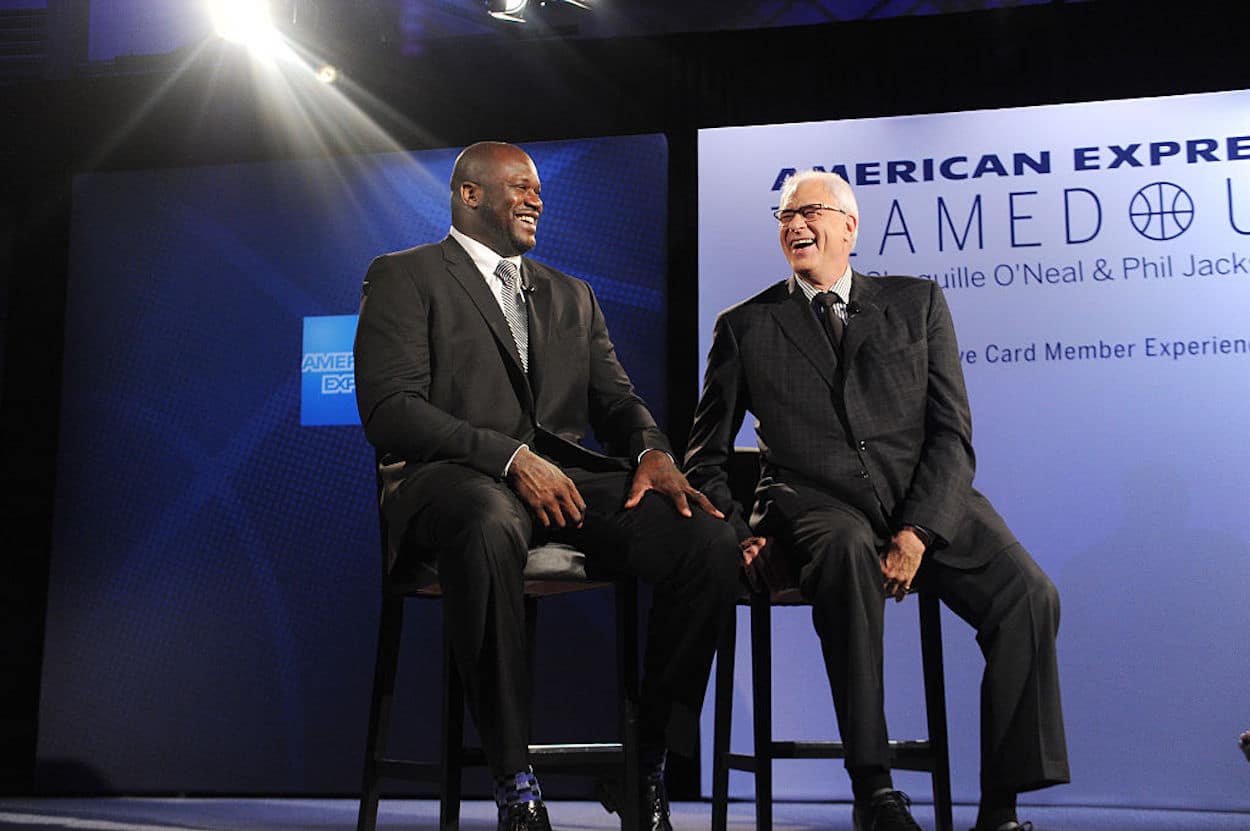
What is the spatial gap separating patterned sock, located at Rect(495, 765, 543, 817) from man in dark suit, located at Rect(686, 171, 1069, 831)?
592mm

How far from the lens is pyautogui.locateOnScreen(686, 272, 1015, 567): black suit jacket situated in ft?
9.14

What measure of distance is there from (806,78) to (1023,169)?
0.80 m

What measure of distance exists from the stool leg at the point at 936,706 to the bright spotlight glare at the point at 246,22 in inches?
137

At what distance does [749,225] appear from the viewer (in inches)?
181

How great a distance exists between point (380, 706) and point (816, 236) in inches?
54.7

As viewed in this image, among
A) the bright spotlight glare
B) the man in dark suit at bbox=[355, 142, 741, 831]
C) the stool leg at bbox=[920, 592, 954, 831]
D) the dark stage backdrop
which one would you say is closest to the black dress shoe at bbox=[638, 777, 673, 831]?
the man in dark suit at bbox=[355, 142, 741, 831]

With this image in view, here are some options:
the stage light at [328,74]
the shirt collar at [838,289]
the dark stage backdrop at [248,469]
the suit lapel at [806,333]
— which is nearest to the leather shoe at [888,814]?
the suit lapel at [806,333]

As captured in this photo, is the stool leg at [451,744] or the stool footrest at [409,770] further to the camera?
the stool footrest at [409,770]

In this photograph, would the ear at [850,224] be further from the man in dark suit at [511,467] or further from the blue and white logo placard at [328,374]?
the blue and white logo placard at [328,374]

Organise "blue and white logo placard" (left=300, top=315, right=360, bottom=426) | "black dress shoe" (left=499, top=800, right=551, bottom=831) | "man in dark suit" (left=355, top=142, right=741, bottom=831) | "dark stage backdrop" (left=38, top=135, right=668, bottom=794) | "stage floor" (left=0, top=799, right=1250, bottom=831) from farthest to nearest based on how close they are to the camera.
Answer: "blue and white logo placard" (left=300, top=315, right=360, bottom=426)
"dark stage backdrop" (left=38, top=135, right=668, bottom=794)
"stage floor" (left=0, top=799, right=1250, bottom=831)
"man in dark suit" (left=355, top=142, right=741, bottom=831)
"black dress shoe" (left=499, top=800, right=551, bottom=831)

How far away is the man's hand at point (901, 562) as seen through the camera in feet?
8.72

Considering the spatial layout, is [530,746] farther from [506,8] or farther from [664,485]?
[506,8]

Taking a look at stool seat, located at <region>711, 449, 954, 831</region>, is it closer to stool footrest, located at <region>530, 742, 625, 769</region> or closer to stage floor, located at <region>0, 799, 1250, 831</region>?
stool footrest, located at <region>530, 742, 625, 769</region>

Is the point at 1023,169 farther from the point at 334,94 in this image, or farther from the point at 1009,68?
the point at 334,94
